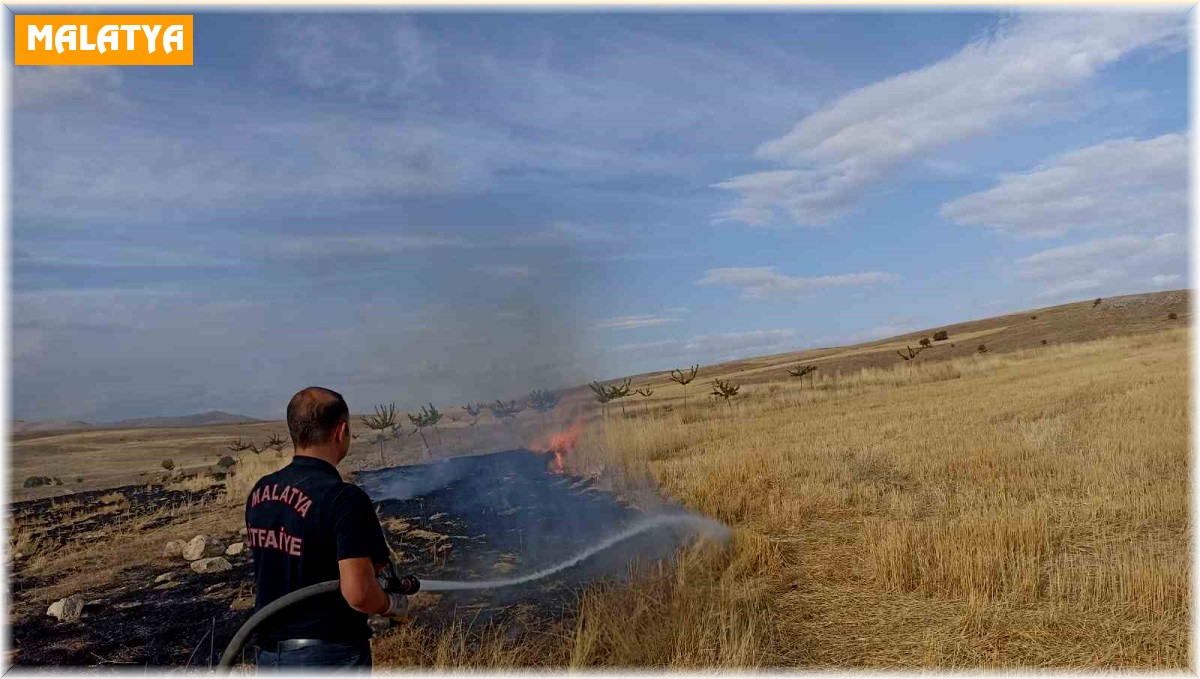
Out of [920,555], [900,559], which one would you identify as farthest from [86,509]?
[920,555]

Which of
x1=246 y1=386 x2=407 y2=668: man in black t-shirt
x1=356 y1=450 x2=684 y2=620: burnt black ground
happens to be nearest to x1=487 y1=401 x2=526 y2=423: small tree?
x1=356 y1=450 x2=684 y2=620: burnt black ground

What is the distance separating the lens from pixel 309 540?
10.1 feet

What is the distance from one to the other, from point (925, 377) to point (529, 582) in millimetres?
29266

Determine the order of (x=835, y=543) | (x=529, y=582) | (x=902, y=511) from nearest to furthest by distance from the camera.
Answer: (x=529, y=582) → (x=835, y=543) → (x=902, y=511)

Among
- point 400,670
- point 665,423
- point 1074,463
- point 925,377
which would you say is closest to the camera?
point 400,670

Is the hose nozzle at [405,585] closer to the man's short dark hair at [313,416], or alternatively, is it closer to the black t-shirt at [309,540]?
the black t-shirt at [309,540]

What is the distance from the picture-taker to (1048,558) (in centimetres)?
714

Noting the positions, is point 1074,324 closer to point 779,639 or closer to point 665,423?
point 665,423

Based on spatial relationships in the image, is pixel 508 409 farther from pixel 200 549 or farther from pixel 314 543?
pixel 314 543

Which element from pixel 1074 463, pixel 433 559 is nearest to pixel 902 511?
pixel 1074 463

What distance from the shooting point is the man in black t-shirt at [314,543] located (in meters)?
3.04

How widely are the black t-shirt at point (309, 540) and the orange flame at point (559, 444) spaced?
486 inches

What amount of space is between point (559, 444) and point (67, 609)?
1077cm

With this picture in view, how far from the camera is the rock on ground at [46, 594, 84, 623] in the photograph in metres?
7.47
